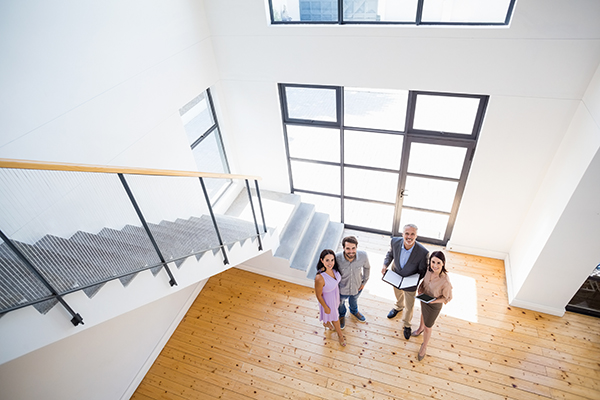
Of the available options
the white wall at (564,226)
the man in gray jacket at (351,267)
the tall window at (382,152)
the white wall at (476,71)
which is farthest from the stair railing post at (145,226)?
the white wall at (564,226)

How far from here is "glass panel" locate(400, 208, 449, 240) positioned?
5.36m

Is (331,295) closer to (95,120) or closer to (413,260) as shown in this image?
(413,260)

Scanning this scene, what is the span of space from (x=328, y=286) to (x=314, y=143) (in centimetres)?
245

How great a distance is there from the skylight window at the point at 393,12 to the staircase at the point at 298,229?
268 cm

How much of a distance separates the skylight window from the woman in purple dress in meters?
2.72

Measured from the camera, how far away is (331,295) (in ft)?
12.4

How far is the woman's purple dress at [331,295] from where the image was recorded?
12.0 ft

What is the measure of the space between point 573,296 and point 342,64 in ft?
13.3

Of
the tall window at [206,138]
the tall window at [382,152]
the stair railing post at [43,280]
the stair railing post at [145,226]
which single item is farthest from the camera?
the tall window at [206,138]

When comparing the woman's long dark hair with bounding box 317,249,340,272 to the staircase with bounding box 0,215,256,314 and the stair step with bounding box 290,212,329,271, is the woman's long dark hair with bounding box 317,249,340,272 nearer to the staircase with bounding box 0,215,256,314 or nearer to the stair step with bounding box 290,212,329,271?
the staircase with bounding box 0,215,256,314

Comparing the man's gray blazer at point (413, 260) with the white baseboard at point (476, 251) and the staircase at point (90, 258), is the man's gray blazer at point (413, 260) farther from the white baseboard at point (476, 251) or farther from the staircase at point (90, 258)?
the staircase at point (90, 258)

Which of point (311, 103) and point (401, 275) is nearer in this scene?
point (401, 275)

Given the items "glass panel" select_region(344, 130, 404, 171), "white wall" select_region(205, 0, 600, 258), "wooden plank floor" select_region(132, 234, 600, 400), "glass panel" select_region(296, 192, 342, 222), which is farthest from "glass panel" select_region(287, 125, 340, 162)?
"wooden plank floor" select_region(132, 234, 600, 400)

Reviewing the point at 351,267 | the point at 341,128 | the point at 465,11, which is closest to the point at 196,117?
the point at 341,128
